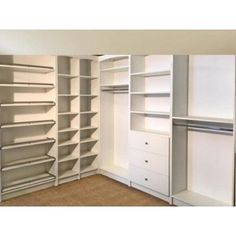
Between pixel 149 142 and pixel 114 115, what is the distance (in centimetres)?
132

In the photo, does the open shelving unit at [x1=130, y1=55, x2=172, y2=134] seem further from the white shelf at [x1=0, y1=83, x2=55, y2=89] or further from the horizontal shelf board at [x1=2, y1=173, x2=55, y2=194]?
the horizontal shelf board at [x1=2, y1=173, x2=55, y2=194]

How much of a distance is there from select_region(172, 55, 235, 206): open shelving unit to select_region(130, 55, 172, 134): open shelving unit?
35 centimetres

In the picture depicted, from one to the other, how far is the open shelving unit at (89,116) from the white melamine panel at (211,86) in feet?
5.94

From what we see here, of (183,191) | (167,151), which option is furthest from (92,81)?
(183,191)

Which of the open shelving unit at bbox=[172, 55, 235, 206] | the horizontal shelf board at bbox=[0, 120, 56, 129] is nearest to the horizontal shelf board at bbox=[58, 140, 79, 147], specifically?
the horizontal shelf board at bbox=[0, 120, 56, 129]

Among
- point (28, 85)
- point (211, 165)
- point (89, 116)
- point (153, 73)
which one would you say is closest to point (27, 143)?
point (28, 85)

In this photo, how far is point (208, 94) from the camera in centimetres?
294

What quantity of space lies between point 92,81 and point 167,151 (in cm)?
202

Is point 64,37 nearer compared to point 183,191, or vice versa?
point 64,37

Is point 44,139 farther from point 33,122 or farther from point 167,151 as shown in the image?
point 167,151

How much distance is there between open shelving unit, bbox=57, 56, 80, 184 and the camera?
13.1 ft

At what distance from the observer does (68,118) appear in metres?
A: 4.22

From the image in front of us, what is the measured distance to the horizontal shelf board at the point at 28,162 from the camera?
3.28 metres

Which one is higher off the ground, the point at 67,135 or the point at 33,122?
the point at 33,122
